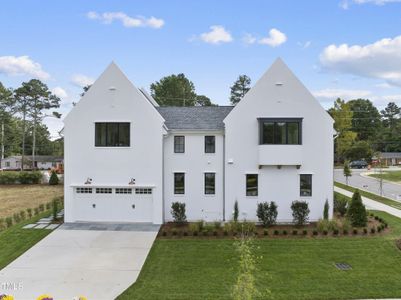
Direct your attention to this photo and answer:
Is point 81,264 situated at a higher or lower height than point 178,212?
lower

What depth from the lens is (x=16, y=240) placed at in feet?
51.6

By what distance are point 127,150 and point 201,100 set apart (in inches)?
2073

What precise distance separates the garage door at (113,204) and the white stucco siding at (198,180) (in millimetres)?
1309

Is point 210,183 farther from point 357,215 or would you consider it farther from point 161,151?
point 357,215

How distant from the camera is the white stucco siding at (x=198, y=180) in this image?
63.6ft

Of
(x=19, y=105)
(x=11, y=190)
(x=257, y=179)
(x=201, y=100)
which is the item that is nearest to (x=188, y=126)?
(x=257, y=179)

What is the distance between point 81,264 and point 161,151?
765 cm

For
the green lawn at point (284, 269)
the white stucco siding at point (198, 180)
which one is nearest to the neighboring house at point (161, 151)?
the white stucco siding at point (198, 180)

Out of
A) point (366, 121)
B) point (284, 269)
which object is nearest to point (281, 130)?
point (284, 269)

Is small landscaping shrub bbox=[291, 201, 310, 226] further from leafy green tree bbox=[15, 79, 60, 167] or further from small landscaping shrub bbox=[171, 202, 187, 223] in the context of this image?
leafy green tree bbox=[15, 79, 60, 167]

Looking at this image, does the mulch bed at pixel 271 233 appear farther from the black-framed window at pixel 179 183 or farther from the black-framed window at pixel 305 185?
the black-framed window at pixel 179 183

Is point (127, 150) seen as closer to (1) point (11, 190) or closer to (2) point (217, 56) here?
(2) point (217, 56)

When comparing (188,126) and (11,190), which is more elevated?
(188,126)

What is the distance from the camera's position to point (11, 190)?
3441 centimetres
